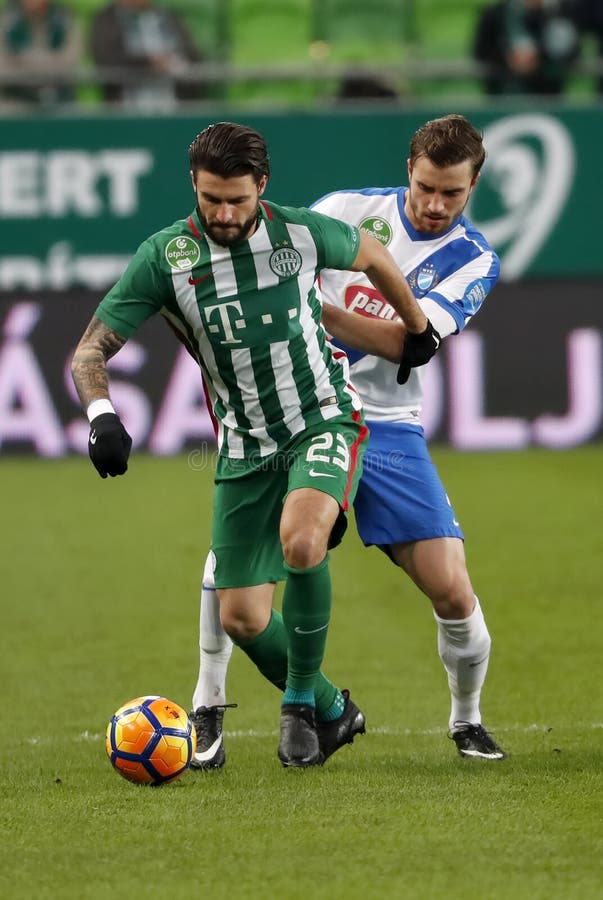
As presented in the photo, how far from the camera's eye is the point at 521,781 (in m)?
5.19

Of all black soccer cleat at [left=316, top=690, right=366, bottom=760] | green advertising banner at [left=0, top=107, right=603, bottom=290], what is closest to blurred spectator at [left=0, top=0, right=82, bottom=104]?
green advertising banner at [left=0, top=107, right=603, bottom=290]

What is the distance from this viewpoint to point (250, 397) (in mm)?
5492

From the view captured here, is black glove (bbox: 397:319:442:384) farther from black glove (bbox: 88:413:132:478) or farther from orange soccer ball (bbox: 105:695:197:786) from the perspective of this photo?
orange soccer ball (bbox: 105:695:197:786)

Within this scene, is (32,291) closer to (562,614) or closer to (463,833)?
(562,614)

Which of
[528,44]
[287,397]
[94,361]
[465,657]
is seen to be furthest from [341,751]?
[528,44]

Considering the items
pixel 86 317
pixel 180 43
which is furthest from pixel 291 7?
pixel 86 317

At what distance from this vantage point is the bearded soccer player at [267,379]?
5.25 meters

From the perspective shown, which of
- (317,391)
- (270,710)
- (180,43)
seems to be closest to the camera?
(317,391)

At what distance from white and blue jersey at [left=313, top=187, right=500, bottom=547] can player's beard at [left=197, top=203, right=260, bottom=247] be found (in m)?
0.73

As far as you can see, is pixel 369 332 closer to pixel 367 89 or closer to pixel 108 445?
pixel 108 445

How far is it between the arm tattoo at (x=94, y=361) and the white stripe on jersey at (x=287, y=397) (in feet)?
1.68

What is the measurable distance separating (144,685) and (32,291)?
7.60 meters

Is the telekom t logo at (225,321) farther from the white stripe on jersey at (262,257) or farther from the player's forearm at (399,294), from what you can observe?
the player's forearm at (399,294)

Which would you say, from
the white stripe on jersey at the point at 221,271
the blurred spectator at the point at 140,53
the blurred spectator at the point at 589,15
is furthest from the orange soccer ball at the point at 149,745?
the blurred spectator at the point at 589,15
